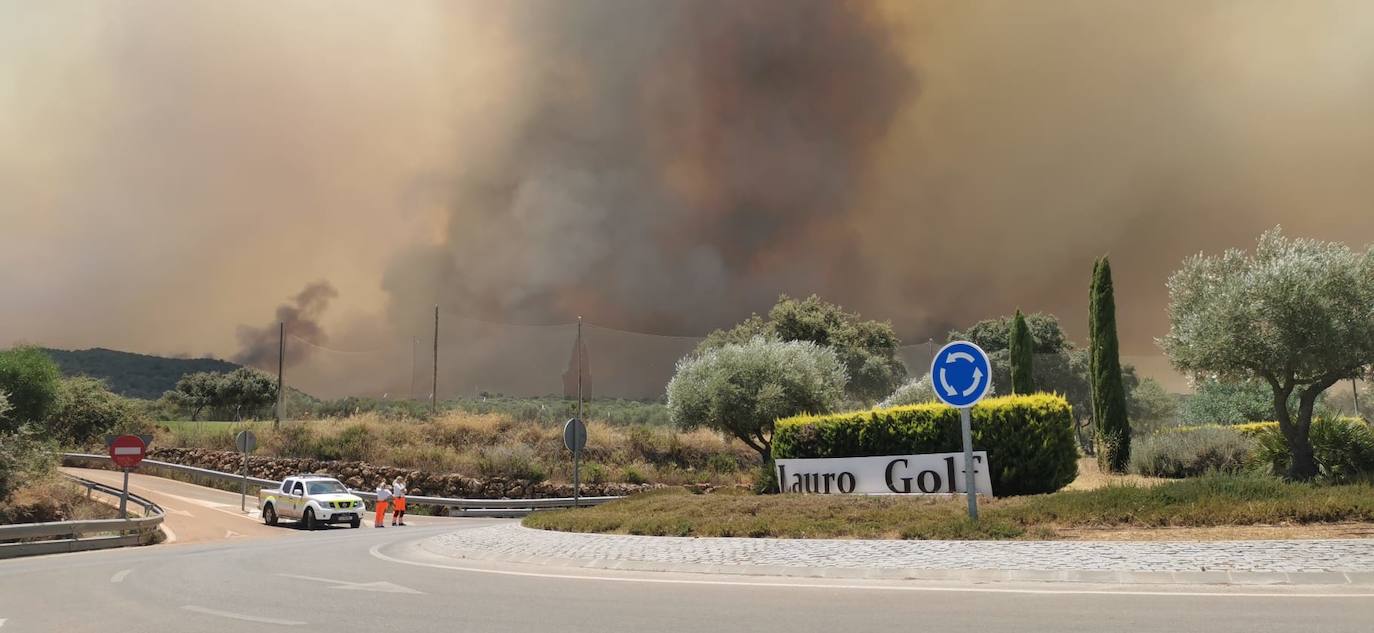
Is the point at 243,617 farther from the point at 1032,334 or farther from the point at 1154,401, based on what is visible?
the point at 1154,401

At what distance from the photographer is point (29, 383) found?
143 feet

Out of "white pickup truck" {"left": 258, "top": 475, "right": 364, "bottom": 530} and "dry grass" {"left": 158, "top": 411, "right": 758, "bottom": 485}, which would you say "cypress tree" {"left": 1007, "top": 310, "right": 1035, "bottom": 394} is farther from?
"white pickup truck" {"left": 258, "top": 475, "right": 364, "bottom": 530}

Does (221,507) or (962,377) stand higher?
(962,377)

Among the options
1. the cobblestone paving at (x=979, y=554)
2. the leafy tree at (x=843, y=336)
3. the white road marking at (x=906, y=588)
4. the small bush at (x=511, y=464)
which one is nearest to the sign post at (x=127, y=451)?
the small bush at (x=511, y=464)

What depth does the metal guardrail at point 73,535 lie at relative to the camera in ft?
63.3

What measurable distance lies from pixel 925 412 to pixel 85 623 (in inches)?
660

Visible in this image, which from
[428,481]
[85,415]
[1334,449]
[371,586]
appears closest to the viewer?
[371,586]

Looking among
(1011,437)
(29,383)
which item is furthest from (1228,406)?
(29,383)

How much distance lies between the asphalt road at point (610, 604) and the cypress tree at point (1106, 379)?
70.0 ft

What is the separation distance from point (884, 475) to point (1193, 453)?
10671mm

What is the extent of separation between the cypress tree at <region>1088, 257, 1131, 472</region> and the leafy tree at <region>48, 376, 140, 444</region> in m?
48.0

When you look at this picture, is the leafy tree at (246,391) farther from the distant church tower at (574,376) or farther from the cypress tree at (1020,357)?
the cypress tree at (1020,357)

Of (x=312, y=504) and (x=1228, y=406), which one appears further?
(x=1228, y=406)

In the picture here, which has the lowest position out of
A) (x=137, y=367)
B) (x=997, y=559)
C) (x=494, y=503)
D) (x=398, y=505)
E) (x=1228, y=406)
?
(x=494, y=503)
